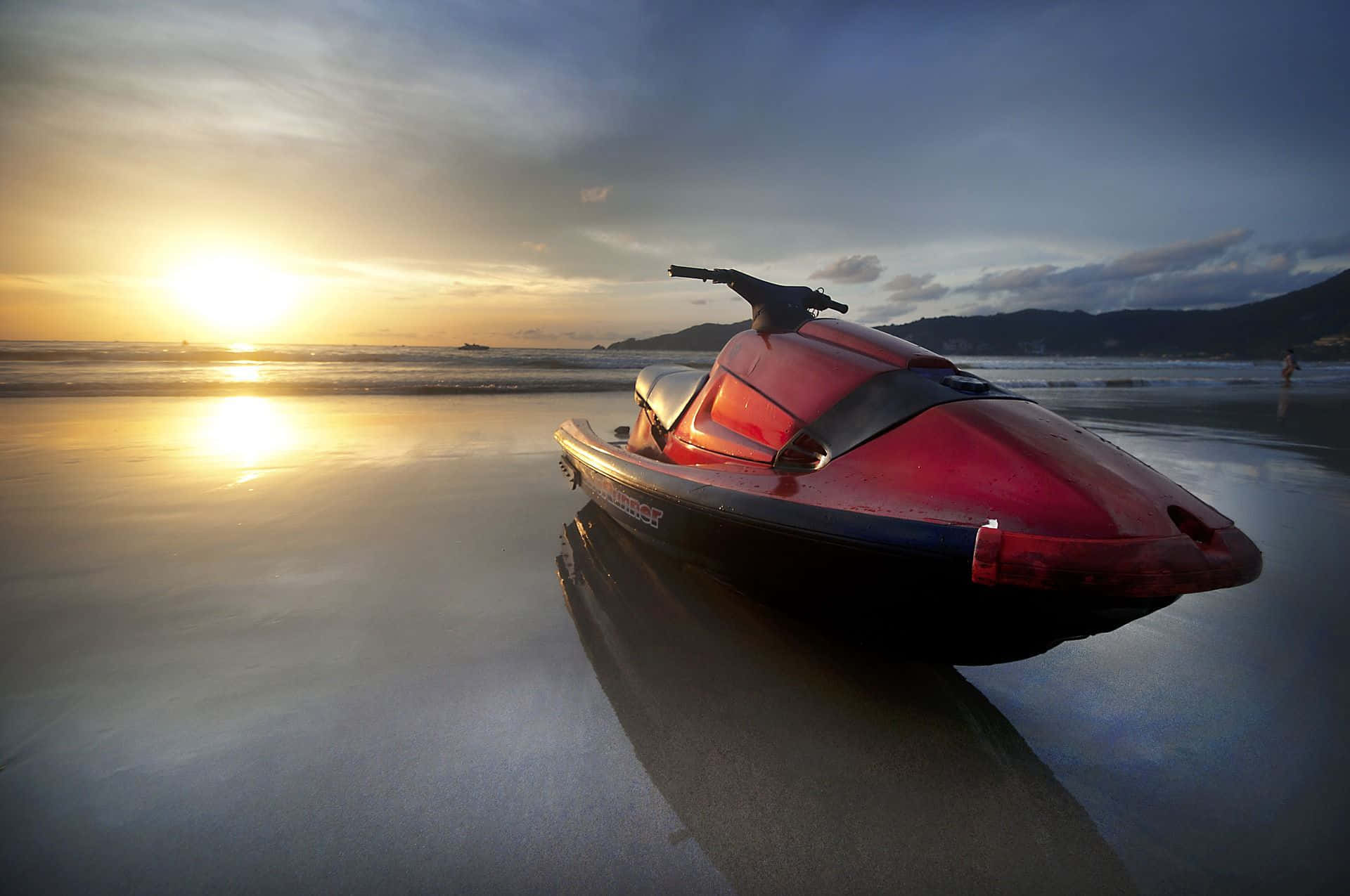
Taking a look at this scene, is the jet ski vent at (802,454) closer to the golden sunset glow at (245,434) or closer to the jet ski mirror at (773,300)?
the jet ski mirror at (773,300)

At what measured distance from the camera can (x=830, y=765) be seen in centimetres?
168

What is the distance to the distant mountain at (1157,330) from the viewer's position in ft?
256

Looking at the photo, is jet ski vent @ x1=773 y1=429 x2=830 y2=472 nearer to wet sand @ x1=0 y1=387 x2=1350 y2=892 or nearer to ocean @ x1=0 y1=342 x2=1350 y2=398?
wet sand @ x1=0 y1=387 x2=1350 y2=892

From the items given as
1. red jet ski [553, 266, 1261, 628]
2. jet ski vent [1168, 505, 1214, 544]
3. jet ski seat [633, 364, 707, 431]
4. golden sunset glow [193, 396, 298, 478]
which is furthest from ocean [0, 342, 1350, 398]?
jet ski vent [1168, 505, 1214, 544]

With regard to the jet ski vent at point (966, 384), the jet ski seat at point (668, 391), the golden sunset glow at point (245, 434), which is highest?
the jet ski vent at point (966, 384)

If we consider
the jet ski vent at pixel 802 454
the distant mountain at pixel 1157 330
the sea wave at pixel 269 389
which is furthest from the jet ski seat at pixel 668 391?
the distant mountain at pixel 1157 330

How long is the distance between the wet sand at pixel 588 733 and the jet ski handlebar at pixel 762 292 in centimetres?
157

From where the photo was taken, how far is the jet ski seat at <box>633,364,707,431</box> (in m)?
3.24

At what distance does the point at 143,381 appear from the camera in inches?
491

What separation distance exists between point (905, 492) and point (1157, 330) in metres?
125

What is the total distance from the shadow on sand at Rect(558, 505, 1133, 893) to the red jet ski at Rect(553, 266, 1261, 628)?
1.47 feet

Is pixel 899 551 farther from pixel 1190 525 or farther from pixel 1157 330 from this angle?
pixel 1157 330

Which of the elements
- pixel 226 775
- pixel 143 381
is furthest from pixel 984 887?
pixel 143 381

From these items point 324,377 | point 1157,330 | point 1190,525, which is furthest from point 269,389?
point 1157,330
